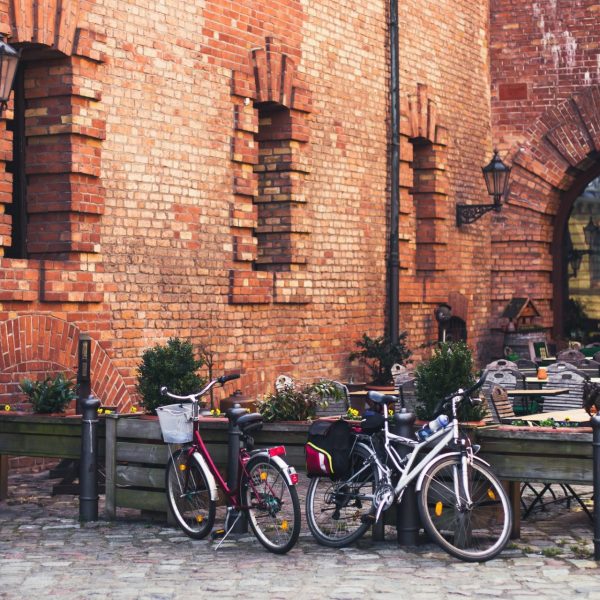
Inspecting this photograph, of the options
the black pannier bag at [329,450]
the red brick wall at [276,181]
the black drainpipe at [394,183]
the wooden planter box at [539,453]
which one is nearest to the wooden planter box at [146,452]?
the black pannier bag at [329,450]

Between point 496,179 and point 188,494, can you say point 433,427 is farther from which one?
point 496,179

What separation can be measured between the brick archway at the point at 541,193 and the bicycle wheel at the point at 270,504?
12.0 metres

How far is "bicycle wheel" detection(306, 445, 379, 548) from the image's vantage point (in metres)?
7.82

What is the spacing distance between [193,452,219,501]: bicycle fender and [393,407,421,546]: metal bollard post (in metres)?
1.12

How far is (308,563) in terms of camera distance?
24.3ft

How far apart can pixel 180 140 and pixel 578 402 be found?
444cm

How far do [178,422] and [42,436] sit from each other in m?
1.36

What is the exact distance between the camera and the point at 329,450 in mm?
7848

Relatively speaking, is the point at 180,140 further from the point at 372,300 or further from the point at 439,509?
the point at 439,509

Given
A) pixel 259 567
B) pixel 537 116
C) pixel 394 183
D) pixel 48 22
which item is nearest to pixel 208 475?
pixel 259 567

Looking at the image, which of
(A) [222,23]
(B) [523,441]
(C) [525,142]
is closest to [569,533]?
(B) [523,441]

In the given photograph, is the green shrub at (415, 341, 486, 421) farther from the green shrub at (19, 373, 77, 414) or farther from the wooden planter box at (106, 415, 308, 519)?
the green shrub at (19, 373, 77, 414)

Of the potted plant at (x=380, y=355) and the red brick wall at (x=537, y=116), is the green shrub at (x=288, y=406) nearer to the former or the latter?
the potted plant at (x=380, y=355)

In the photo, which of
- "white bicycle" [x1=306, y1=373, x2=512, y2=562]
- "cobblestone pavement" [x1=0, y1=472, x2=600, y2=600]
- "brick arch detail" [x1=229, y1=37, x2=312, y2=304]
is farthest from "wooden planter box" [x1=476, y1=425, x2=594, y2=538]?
"brick arch detail" [x1=229, y1=37, x2=312, y2=304]
